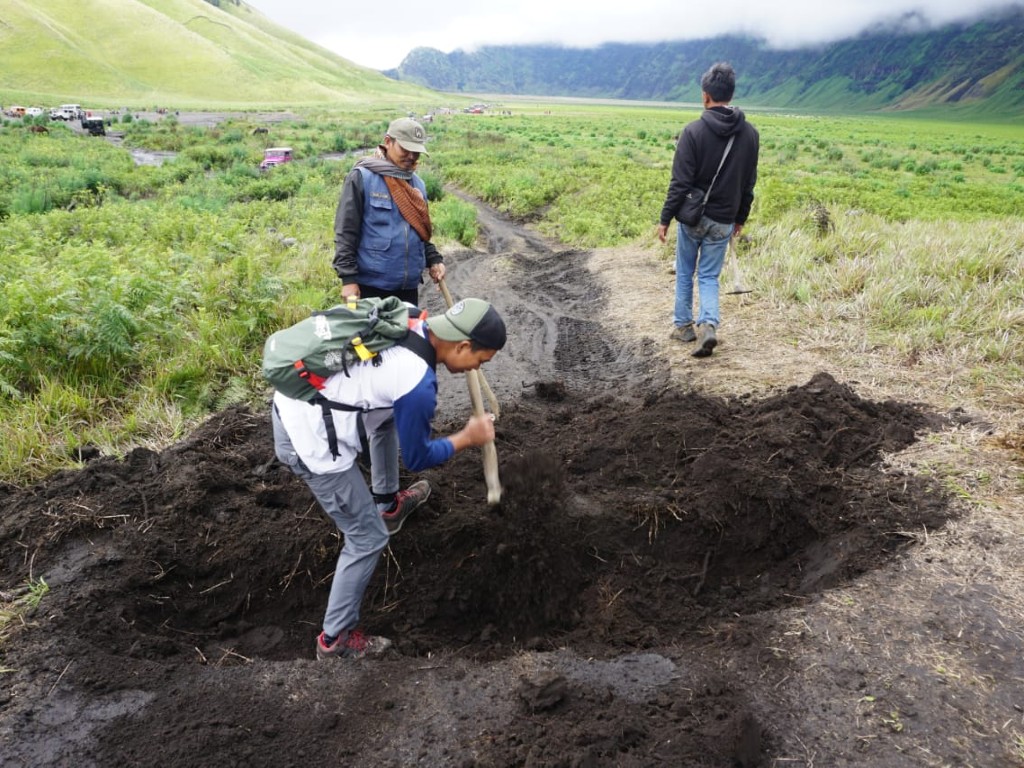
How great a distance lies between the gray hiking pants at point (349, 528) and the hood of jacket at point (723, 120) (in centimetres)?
419

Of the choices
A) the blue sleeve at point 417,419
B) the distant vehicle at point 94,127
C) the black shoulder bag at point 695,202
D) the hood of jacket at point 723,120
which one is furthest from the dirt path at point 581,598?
the distant vehicle at point 94,127

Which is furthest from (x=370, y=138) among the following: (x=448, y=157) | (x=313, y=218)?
(x=313, y=218)

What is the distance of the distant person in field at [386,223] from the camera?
13.9 feet

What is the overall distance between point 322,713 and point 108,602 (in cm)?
140

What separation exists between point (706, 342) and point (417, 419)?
13.3 feet

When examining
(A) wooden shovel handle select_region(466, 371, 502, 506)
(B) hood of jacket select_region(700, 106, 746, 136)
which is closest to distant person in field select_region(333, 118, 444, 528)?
(A) wooden shovel handle select_region(466, 371, 502, 506)

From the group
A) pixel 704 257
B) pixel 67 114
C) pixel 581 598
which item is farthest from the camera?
pixel 67 114

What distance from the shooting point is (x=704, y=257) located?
5918 millimetres

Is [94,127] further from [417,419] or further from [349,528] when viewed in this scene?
[417,419]

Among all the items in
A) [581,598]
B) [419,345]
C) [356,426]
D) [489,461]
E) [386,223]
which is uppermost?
[386,223]

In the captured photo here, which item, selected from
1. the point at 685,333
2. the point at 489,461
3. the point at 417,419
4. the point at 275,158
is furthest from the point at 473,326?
the point at 275,158

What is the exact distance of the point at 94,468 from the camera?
14.1 feet

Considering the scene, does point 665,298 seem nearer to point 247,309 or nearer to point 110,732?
point 247,309

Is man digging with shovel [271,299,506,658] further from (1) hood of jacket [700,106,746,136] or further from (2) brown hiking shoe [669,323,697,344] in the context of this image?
(2) brown hiking shoe [669,323,697,344]
